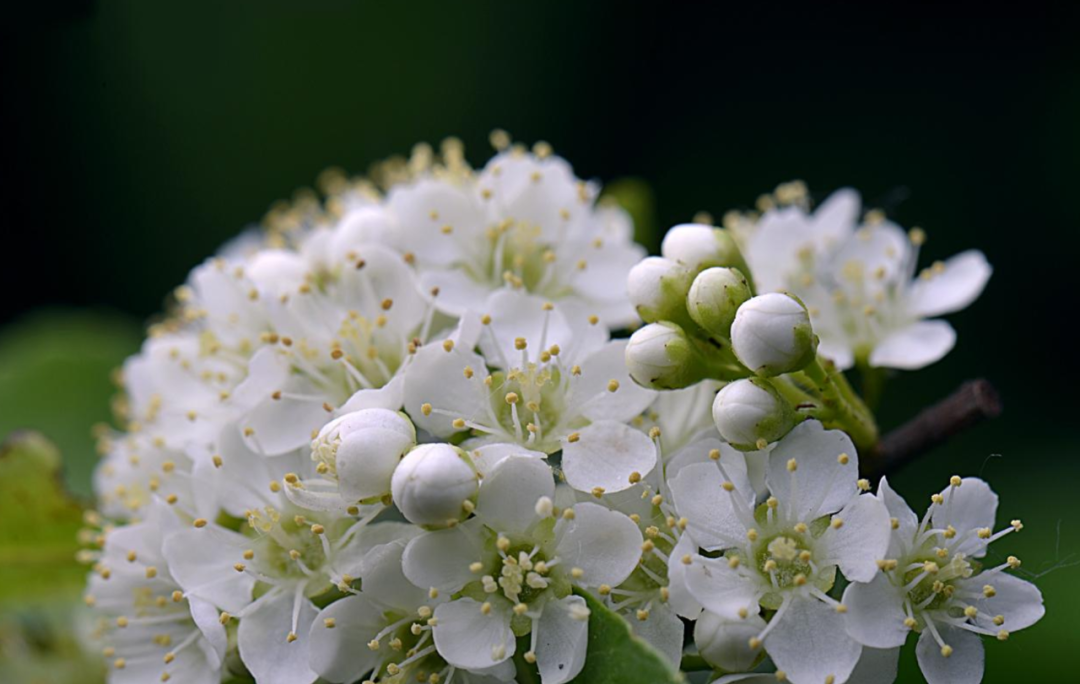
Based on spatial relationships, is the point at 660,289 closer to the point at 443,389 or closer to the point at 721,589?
the point at 443,389

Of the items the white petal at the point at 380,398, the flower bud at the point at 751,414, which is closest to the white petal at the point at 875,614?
the flower bud at the point at 751,414

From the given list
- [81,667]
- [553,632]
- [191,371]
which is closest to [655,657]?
[553,632]

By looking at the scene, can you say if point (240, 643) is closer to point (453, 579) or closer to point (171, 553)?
point (171, 553)

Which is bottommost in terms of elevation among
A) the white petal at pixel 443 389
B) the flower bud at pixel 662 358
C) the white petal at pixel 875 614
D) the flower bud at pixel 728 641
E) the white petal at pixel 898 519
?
the white petal at pixel 875 614

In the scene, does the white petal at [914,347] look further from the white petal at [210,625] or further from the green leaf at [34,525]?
the green leaf at [34,525]

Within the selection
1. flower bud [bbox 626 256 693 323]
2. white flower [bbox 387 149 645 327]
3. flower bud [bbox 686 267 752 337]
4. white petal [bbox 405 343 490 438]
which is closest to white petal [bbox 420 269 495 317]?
white flower [bbox 387 149 645 327]

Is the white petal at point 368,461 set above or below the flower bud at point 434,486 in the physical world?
above

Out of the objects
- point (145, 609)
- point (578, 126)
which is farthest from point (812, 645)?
point (578, 126)
